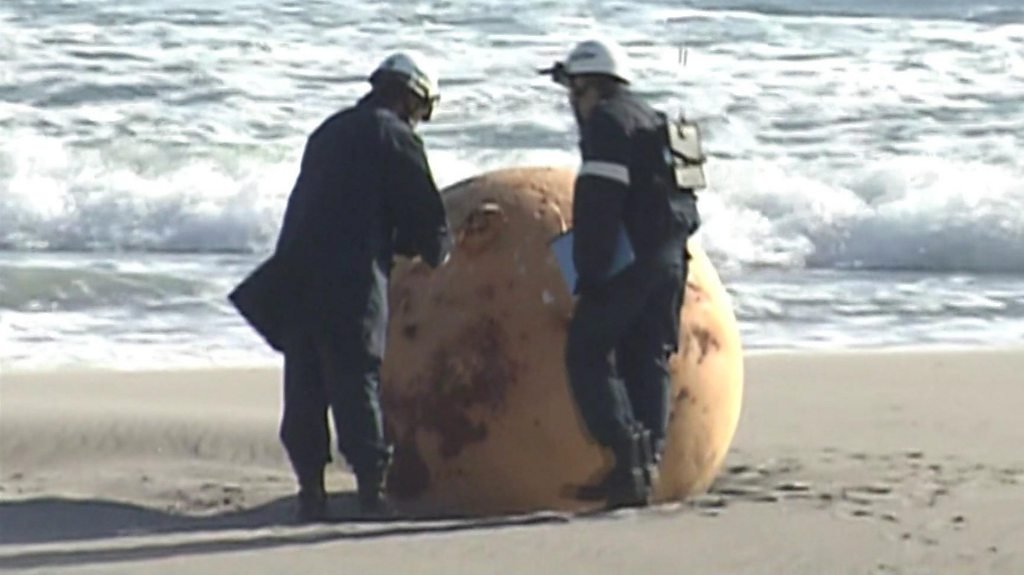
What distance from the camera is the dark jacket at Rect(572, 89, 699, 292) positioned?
7.29 meters

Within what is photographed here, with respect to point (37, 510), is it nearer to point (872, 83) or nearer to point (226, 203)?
point (226, 203)

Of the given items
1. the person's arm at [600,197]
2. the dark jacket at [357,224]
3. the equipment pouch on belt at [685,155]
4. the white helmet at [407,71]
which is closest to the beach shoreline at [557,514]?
the dark jacket at [357,224]

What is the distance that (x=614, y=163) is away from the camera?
730 cm

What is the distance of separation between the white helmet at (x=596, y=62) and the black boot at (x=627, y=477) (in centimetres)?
103

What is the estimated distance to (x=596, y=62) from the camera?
741cm

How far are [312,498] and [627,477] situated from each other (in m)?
0.95

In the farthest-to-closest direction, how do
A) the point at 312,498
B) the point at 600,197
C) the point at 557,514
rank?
the point at 312,498 < the point at 557,514 < the point at 600,197

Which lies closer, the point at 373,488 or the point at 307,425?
the point at 373,488

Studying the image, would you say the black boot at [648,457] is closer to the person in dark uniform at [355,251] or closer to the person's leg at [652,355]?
the person's leg at [652,355]

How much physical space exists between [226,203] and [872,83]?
7.69 meters

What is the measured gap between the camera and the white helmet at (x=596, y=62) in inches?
292

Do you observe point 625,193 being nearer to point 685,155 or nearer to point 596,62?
point 685,155

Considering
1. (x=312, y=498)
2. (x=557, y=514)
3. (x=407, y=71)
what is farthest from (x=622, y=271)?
(x=312, y=498)

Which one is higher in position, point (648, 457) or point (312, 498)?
point (648, 457)
